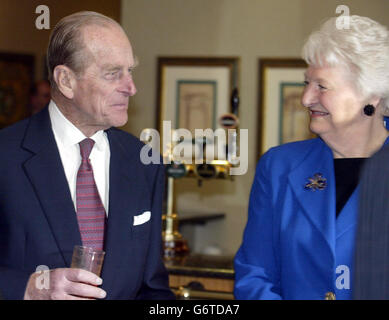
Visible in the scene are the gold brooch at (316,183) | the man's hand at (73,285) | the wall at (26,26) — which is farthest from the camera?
the wall at (26,26)

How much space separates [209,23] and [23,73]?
6.11 feet

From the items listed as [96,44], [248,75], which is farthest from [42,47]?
[96,44]

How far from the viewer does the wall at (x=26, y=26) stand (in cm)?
557

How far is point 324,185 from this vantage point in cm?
205

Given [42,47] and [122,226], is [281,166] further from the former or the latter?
[42,47]

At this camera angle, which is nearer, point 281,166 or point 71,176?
point 71,176

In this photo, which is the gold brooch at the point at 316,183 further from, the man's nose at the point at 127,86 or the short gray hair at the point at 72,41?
the short gray hair at the point at 72,41

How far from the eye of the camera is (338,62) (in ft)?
6.46

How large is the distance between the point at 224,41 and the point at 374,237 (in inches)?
209

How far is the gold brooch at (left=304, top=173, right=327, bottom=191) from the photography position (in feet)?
6.72

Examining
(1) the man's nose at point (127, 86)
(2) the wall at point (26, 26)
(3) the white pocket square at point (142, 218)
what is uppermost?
(2) the wall at point (26, 26)

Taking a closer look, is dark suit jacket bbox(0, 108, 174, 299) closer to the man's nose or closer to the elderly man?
the elderly man

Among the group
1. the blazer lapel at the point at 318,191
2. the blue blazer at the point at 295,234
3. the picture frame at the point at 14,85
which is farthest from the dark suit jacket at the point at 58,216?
the picture frame at the point at 14,85

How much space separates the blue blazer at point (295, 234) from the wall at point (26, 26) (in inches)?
138
